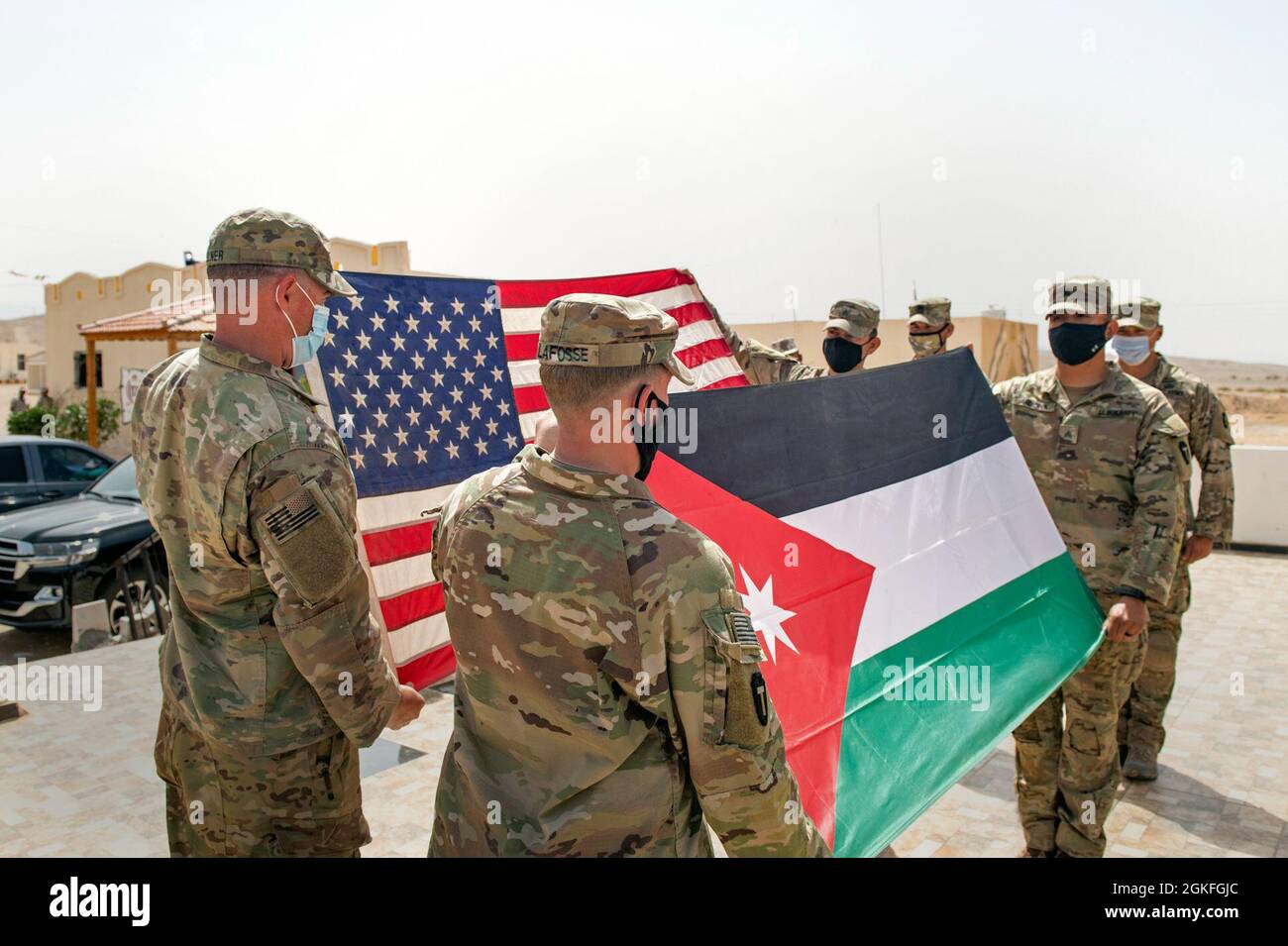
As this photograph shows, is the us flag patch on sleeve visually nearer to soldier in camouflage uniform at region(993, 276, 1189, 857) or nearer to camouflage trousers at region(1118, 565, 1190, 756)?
soldier in camouflage uniform at region(993, 276, 1189, 857)

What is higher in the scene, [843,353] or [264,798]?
[843,353]

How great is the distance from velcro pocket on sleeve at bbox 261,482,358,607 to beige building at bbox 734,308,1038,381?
17.7m

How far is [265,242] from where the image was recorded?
8.08ft

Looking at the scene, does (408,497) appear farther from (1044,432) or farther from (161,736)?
(1044,432)

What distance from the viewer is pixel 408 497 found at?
10.7 feet

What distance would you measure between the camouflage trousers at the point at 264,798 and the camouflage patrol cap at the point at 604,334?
139cm

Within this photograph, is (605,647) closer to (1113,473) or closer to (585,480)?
(585,480)

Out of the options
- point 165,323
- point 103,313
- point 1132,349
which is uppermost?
point 103,313

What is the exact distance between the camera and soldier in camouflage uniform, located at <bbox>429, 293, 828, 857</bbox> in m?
1.70

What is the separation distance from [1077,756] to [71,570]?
23.1 ft

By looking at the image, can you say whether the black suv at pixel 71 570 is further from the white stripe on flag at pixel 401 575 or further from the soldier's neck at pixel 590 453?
the soldier's neck at pixel 590 453

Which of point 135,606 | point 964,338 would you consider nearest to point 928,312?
point 135,606

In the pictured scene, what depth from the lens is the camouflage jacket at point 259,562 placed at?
2.33 m

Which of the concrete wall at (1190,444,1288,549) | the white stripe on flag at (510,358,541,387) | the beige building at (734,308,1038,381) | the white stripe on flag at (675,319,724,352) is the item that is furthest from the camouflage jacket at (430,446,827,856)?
the beige building at (734,308,1038,381)
